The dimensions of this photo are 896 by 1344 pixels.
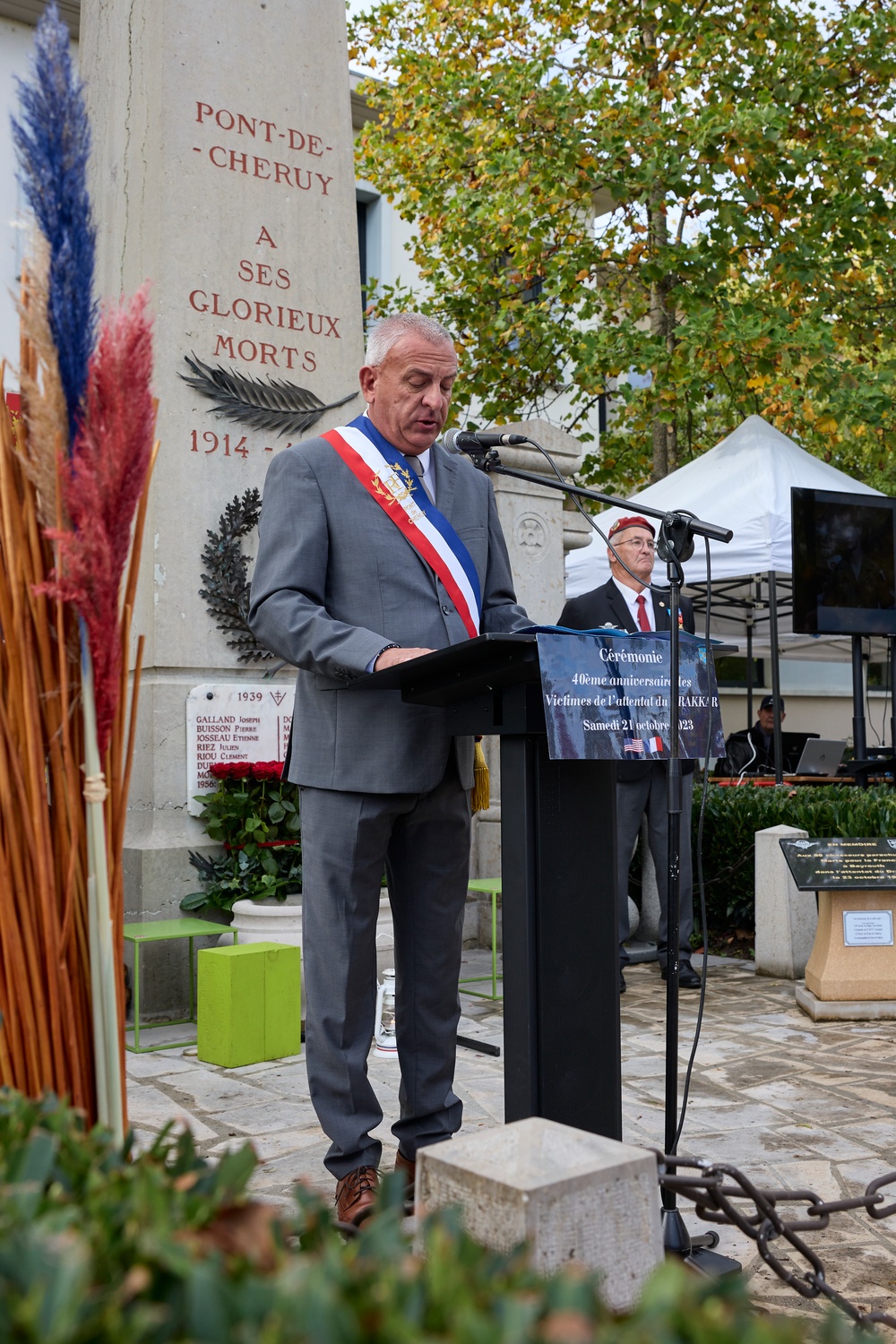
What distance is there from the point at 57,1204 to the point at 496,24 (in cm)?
1520

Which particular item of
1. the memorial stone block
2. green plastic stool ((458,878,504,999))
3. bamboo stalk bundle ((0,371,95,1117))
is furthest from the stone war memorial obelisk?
bamboo stalk bundle ((0,371,95,1117))

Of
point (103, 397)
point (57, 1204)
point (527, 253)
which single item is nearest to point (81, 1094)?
point (57, 1204)

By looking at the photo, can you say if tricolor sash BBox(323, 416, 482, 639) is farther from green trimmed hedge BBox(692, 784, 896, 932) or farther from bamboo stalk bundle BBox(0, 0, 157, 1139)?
green trimmed hedge BBox(692, 784, 896, 932)

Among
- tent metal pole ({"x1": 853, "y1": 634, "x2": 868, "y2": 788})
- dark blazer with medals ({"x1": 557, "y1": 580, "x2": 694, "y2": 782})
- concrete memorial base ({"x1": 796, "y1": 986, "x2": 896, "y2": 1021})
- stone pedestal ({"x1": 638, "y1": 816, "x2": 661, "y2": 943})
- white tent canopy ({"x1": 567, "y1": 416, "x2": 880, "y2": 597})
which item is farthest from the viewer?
white tent canopy ({"x1": 567, "y1": 416, "x2": 880, "y2": 597})

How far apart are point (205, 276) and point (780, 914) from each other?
438 centimetres

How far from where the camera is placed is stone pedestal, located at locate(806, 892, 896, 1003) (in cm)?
562

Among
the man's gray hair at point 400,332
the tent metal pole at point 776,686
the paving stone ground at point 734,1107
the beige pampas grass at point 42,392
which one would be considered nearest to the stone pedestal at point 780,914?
the paving stone ground at point 734,1107

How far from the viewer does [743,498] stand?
9.79m

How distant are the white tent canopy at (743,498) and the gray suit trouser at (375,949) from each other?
622cm

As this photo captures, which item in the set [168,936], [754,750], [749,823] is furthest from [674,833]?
→ [754,750]

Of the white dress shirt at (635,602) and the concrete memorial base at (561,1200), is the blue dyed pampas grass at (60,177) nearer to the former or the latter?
the concrete memorial base at (561,1200)

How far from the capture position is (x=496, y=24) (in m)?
14.1

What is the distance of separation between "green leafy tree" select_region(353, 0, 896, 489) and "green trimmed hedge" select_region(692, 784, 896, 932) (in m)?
5.52

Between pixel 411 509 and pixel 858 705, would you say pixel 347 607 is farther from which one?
pixel 858 705
